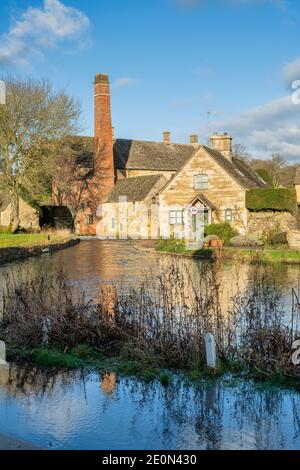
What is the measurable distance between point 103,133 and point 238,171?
660 inches

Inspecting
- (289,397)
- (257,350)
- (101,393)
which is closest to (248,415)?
(289,397)

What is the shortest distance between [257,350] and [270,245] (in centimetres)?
2448

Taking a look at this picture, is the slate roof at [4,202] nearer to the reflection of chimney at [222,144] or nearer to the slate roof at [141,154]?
the slate roof at [141,154]

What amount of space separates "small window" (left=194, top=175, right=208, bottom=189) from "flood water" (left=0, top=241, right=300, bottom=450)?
3532 centimetres

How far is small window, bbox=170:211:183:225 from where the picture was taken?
4547 centimetres

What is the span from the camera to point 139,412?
7488 millimetres

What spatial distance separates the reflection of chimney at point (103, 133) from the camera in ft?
181

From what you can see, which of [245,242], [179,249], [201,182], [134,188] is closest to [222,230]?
[245,242]

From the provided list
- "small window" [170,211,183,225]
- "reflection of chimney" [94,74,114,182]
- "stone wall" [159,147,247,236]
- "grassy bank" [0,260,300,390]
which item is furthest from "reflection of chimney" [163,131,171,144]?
"grassy bank" [0,260,300,390]

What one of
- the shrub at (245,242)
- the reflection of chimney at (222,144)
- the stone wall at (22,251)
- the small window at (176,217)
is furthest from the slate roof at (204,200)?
the stone wall at (22,251)

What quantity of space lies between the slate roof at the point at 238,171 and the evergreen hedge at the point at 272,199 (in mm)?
1726

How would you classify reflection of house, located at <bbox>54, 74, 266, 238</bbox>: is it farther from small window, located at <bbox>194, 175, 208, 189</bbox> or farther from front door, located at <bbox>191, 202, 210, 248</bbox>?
front door, located at <bbox>191, 202, 210, 248</bbox>

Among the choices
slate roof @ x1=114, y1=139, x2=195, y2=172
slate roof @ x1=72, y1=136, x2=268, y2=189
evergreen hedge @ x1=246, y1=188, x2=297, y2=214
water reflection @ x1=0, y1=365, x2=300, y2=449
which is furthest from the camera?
slate roof @ x1=114, y1=139, x2=195, y2=172

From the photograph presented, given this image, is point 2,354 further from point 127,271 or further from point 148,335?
point 127,271
